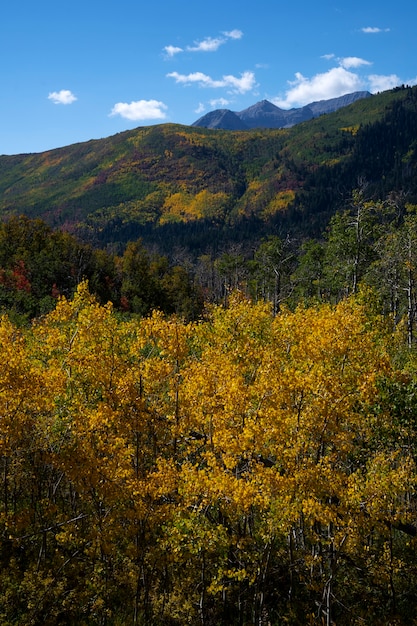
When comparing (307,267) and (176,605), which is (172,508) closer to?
(176,605)

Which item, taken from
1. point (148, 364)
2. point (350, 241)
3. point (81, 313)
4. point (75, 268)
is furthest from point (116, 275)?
point (148, 364)

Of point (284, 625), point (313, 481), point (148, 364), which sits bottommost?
point (284, 625)

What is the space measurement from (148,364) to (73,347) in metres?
5.50

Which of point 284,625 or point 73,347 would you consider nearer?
point 284,625

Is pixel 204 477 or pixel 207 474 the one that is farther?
pixel 207 474

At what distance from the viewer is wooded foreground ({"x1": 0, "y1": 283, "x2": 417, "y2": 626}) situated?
46.4 feet

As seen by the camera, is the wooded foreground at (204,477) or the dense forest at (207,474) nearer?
the wooded foreground at (204,477)

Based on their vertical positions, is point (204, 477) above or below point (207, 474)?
above

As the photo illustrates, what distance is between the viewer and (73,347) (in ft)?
68.7

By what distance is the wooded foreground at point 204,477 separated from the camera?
14.1 meters

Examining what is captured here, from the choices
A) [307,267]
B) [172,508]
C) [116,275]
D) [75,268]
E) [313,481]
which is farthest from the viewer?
[116,275]

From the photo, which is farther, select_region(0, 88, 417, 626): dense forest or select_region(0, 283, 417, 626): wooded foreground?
select_region(0, 88, 417, 626): dense forest

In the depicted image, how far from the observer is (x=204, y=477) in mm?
13570

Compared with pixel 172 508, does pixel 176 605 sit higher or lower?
lower
